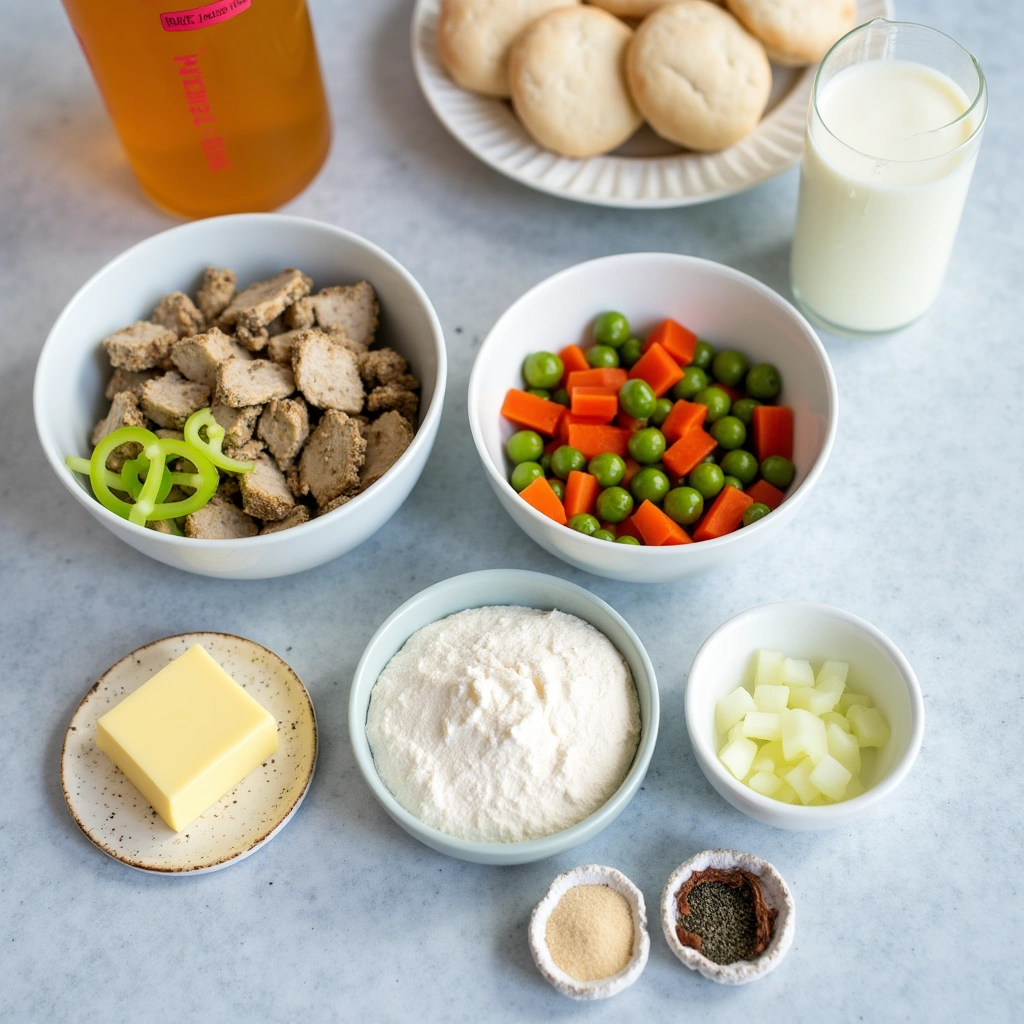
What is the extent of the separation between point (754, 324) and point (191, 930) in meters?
1.32

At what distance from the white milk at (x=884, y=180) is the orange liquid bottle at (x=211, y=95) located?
0.96 metres

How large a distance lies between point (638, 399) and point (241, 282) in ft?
2.60

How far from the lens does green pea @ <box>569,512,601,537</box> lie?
1.72 meters

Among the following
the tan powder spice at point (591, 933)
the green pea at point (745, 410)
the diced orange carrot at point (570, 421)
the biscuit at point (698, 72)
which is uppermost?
the biscuit at point (698, 72)

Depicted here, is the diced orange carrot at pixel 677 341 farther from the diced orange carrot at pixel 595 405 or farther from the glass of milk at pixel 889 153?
the glass of milk at pixel 889 153

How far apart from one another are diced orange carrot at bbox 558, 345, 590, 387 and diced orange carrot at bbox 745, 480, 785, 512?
1.21ft

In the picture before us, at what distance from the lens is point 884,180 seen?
1.71 metres

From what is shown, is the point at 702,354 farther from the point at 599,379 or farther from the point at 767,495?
the point at 767,495

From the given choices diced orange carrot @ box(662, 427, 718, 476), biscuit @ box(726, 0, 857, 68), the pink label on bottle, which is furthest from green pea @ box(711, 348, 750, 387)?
the pink label on bottle

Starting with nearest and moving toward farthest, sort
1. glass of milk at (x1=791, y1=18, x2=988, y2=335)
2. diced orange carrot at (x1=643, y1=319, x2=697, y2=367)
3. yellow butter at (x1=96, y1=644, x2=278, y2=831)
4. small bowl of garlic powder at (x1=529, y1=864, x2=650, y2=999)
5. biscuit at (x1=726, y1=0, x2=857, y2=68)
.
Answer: small bowl of garlic powder at (x1=529, y1=864, x2=650, y2=999) → yellow butter at (x1=96, y1=644, x2=278, y2=831) → glass of milk at (x1=791, y1=18, x2=988, y2=335) → diced orange carrot at (x1=643, y1=319, x2=697, y2=367) → biscuit at (x1=726, y1=0, x2=857, y2=68)

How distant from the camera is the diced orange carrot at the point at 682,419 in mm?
1814

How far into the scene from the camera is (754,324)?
1.86 m

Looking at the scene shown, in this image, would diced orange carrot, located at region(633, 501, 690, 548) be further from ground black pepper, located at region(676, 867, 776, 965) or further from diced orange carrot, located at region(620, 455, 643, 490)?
ground black pepper, located at region(676, 867, 776, 965)

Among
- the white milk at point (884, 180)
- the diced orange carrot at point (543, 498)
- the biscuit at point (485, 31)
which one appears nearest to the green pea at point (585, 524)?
the diced orange carrot at point (543, 498)
